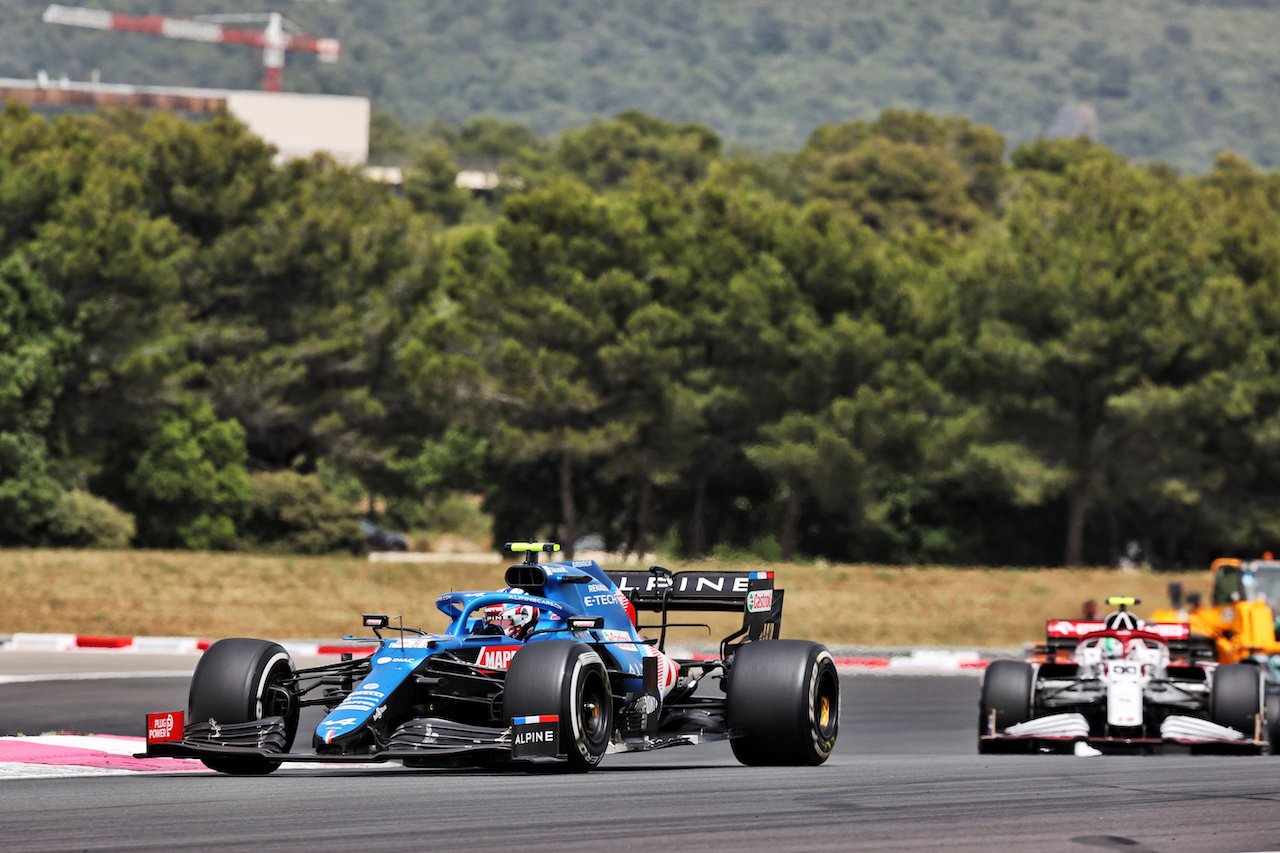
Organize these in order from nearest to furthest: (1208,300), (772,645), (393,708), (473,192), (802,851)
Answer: (802,851), (393,708), (772,645), (1208,300), (473,192)

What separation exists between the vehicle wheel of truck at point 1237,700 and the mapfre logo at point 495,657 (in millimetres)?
8004

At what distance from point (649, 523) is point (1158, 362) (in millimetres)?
16568

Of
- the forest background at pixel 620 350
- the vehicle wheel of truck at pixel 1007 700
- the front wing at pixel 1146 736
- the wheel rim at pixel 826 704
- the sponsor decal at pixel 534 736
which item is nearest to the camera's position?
the sponsor decal at pixel 534 736

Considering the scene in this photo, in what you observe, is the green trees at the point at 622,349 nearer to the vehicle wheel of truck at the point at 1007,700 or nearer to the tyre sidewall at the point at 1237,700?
the vehicle wheel of truck at the point at 1007,700

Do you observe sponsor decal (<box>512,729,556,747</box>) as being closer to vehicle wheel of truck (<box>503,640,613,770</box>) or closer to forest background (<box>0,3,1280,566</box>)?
vehicle wheel of truck (<box>503,640,613,770</box>)

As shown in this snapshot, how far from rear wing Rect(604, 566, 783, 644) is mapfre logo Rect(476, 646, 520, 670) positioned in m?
2.49

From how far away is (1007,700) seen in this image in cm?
1634

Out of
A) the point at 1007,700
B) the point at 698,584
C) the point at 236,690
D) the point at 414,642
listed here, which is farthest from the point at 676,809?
the point at 1007,700

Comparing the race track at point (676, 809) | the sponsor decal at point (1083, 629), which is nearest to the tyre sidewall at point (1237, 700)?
the sponsor decal at point (1083, 629)

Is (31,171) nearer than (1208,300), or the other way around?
(31,171)

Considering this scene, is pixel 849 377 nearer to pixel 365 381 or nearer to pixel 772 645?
pixel 365 381

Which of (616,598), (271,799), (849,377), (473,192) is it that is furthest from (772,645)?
(473,192)

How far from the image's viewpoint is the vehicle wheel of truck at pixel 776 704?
12109 mm

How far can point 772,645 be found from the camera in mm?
12352
